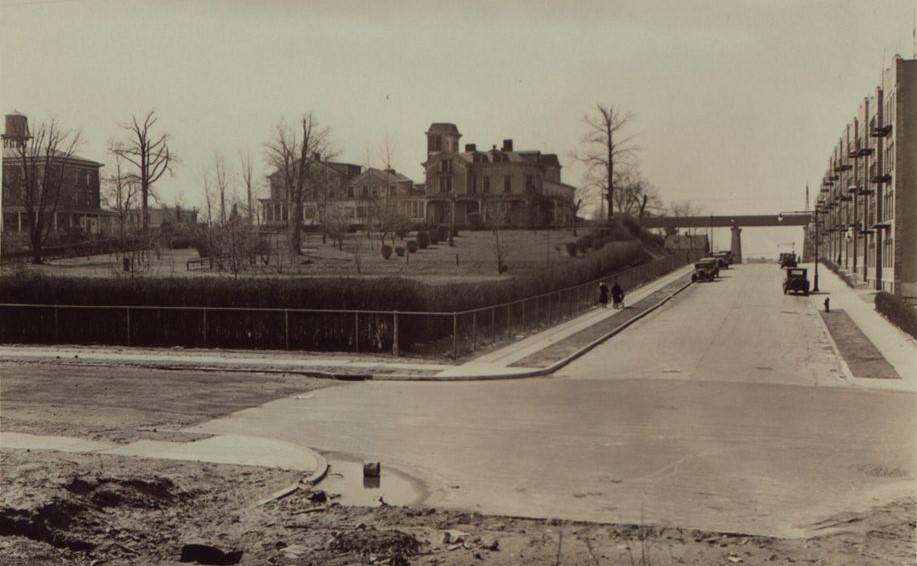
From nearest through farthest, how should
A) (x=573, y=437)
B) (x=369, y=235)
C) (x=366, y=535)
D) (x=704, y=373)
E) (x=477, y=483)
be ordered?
(x=366, y=535)
(x=477, y=483)
(x=573, y=437)
(x=704, y=373)
(x=369, y=235)

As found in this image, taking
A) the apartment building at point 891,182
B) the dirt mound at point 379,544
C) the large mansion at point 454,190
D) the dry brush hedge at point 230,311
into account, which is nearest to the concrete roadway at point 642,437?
the dirt mound at point 379,544

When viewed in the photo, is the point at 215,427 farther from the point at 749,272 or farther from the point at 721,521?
the point at 749,272

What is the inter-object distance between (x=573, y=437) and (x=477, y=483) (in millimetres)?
3370

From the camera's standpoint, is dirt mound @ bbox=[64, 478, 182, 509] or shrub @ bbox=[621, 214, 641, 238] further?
shrub @ bbox=[621, 214, 641, 238]

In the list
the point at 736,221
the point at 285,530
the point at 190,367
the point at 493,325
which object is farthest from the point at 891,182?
the point at 736,221

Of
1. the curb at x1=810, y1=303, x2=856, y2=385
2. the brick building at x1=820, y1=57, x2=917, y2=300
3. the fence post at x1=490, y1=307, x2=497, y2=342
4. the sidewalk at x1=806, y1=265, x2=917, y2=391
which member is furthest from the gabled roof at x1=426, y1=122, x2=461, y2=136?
the fence post at x1=490, y1=307, x2=497, y2=342

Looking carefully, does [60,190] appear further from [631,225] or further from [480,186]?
[631,225]

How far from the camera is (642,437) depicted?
15.2 m

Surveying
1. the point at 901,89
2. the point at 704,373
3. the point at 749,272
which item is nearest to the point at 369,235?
the point at 749,272

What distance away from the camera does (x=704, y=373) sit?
81.8 feet

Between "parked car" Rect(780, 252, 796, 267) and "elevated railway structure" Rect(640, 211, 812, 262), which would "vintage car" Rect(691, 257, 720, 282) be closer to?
"parked car" Rect(780, 252, 796, 267)

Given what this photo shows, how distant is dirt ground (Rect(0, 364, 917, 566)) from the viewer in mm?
8969

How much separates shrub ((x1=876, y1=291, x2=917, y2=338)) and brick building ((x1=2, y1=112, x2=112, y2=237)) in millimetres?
30432

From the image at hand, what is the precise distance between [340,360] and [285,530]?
17.1m
